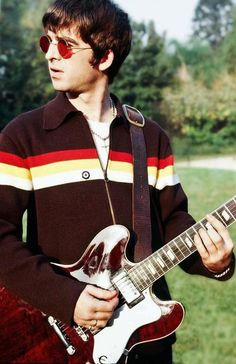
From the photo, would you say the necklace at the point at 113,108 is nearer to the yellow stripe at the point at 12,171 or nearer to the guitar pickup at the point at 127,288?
the yellow stripe at the point at 12,171

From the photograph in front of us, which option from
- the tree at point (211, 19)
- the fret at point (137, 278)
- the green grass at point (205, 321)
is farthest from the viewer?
the tree at point (211, 19)

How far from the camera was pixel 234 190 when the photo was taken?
15.5 metres

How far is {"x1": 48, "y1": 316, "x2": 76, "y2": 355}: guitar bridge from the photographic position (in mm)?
2535

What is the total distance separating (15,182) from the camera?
2580mm

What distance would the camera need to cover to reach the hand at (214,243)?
2.62 metres

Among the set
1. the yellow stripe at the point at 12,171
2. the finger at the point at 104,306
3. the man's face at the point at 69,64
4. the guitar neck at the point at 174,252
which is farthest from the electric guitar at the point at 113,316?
the man's face at the point at 69,64

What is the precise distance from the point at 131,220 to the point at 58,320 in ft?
1.91

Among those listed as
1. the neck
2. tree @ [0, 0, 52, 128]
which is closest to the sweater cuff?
the neck

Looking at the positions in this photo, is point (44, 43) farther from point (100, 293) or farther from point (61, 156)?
point (100, 293)

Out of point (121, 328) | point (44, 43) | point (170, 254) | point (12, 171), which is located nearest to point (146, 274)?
point (170, 254)

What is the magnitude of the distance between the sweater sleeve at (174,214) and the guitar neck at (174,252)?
0.15 meters

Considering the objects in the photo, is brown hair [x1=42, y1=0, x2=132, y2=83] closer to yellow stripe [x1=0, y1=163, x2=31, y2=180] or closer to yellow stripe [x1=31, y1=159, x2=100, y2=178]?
yellow stripe [x1=31, y1=159, x2=100, y2=178]

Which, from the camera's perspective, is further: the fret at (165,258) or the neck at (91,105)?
the neck at (91,105)

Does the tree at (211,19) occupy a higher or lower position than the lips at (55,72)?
lower
